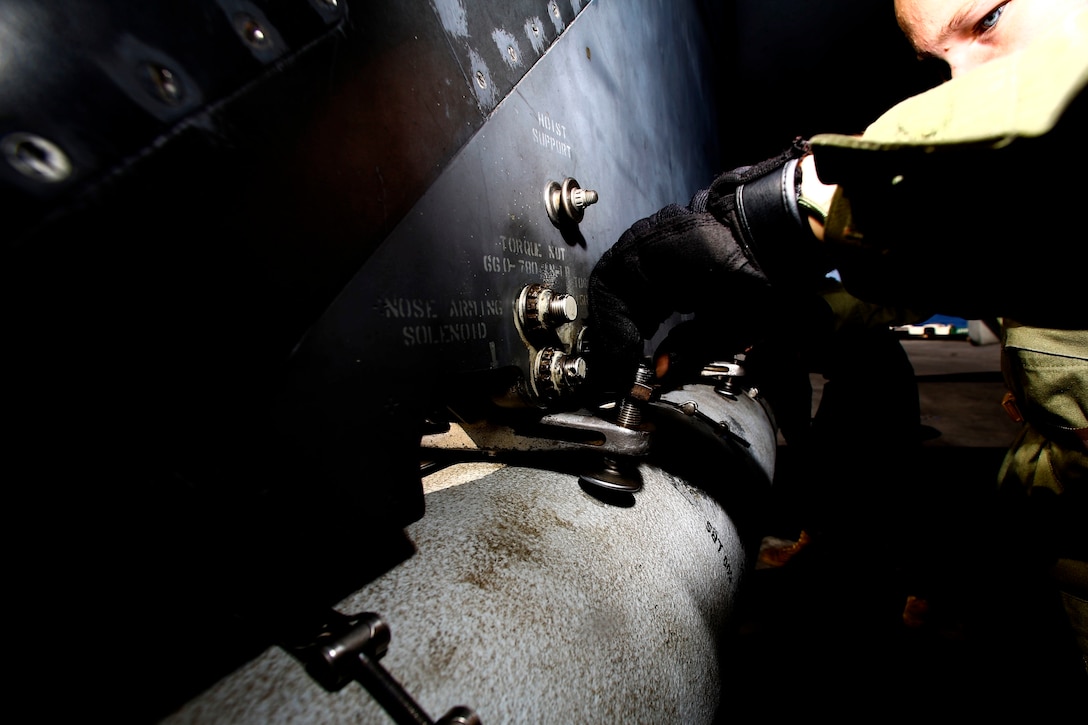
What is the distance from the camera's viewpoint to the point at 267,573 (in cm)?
39

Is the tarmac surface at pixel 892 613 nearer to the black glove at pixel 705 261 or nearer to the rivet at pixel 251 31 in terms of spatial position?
the black glove at pixel 705 261

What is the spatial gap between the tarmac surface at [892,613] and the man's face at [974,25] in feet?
3.99

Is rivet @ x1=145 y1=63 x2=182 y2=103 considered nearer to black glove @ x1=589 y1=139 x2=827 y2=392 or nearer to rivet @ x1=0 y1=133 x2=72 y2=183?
rivet @ x1=0 y1=133 x2=72 y2=183

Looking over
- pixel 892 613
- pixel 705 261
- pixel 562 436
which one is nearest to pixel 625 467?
pixel 562 436

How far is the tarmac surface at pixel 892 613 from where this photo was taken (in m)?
1.17

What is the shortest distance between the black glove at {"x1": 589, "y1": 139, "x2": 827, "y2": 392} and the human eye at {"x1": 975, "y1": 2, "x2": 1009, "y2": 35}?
11.2 inches

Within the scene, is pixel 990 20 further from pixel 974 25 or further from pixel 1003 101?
pixel 1003 101

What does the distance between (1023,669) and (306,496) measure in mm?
2232

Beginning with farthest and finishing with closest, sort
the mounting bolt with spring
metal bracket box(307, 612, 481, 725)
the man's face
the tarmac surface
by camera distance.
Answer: the tarmac surface < the mounting bolt with spring < the man's face < metal bracket box(307, 612, 481, 725)

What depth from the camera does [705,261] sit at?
821 millimetres

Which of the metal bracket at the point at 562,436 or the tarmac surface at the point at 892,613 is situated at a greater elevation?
the metal bracket at the point at 562,436

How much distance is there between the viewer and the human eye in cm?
62

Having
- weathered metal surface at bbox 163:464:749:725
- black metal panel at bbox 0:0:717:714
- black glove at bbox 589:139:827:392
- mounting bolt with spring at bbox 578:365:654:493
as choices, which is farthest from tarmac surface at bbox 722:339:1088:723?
black metal panel at bbox 0:0:717:714

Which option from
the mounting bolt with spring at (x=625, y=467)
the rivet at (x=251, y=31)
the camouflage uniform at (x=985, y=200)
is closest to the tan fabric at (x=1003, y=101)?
the camouflage uniform at (x=985, y=200)
